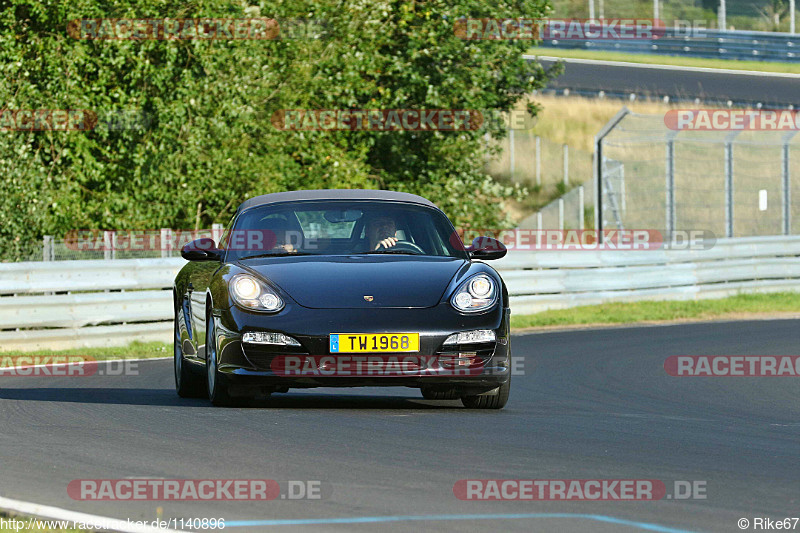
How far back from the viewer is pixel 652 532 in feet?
17.4

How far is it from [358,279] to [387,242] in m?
0.90

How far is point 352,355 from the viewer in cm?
888

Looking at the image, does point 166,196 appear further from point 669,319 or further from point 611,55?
point 611,55

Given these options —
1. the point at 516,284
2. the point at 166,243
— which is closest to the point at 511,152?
the point at 516,284

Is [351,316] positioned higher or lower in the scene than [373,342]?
higher

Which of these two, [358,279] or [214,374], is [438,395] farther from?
[214,374]

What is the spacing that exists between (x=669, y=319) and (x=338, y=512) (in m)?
16.3

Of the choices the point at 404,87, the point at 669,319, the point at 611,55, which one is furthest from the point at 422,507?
the point at 611,55

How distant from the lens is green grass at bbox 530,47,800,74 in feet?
156

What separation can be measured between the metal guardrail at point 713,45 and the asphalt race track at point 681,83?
172 cm

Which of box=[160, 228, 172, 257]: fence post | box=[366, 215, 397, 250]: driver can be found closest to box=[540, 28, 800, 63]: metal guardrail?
box=[160, 228, 172, 257]: fence post

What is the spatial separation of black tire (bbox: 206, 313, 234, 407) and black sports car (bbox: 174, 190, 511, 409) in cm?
1

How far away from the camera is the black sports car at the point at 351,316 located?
350 inches

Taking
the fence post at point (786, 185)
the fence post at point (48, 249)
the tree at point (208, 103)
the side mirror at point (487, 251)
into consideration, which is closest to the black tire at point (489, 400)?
the side mirror at point (487, 251)
